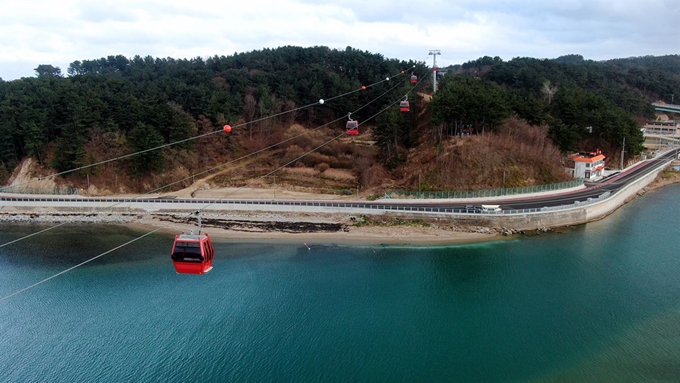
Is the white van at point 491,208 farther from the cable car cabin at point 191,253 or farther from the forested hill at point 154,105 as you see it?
the forested hill at point 154,105

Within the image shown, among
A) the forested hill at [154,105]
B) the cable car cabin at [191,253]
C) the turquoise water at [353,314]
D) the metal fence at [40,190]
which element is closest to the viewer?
the cable car cabin at [191,253]

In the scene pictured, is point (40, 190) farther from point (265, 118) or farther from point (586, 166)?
point (586, 166)

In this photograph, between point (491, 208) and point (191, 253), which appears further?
point (491, 208)

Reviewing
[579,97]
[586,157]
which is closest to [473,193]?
[586,157]

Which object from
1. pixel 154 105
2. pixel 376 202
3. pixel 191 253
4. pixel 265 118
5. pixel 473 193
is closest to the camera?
pixel 191 253

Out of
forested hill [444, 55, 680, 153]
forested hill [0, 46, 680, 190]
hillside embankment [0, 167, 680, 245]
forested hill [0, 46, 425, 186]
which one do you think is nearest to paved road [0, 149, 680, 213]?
hillside embankment [0, 167, 680, 245]

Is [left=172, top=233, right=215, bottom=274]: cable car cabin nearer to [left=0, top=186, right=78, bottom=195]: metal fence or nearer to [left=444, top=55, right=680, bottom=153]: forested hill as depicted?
[left=0, top=186, right=78, bottom=195]: metal fence

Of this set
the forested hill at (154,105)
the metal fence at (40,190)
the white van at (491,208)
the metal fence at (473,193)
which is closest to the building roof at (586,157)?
the metal fence at (473,193)
